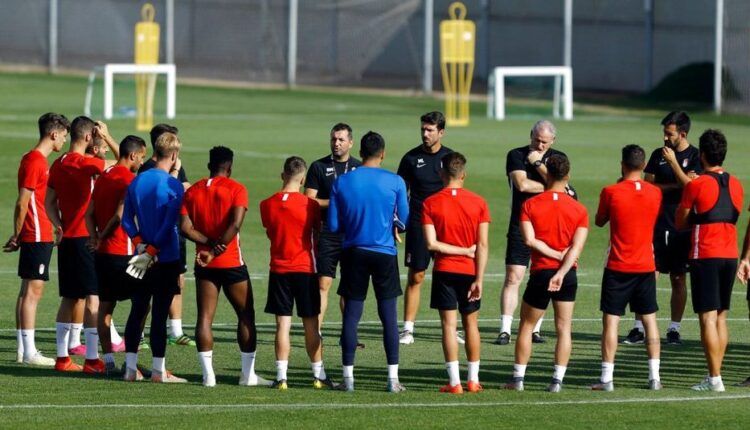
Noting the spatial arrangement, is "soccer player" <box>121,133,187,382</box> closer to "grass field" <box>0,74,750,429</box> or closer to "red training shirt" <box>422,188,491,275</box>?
"grass field" <box>0,74,750,429</box>

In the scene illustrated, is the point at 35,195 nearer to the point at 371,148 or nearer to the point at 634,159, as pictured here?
the point at 371,148

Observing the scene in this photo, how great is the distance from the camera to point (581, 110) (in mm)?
46094

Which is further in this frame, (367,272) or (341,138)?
(341,138)

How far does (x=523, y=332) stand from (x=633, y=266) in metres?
1.02

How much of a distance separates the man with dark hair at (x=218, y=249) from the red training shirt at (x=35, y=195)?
72.2 inches

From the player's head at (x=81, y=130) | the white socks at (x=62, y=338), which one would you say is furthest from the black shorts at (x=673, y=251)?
the white socks at (x=62, y=338)

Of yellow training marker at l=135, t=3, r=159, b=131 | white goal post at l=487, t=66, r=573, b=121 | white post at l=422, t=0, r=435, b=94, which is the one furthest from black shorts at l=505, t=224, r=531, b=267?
white post at l=422, t=0, r=435, b=94

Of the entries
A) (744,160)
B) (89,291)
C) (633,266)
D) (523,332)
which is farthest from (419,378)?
(744,160)

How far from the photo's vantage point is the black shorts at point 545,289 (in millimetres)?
12680

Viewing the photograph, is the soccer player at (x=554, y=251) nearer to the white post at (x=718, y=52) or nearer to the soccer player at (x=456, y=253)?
the soccer player at (x=456, y=253)

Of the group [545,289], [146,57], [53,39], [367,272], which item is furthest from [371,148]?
[53,39]

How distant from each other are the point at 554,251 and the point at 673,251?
11.4ft

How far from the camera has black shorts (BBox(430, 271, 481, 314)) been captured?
12.7 meters

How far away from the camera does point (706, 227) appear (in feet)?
42.7
